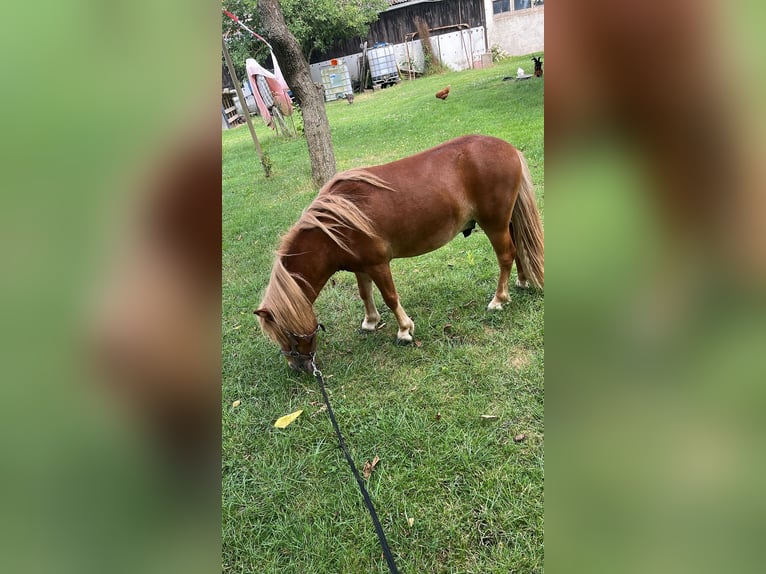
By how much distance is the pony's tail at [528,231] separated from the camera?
3.67 metres

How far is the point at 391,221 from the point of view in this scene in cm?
338

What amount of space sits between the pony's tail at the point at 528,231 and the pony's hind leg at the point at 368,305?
Answer: 4.73ft

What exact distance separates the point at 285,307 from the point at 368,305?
108 centimetres

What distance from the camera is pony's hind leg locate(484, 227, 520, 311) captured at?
368 centimetres

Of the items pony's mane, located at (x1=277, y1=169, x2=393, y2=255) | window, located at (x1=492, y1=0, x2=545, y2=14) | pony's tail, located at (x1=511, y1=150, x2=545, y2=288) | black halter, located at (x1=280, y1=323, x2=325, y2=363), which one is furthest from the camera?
window, located at (x1=492, y1=0, x2=545, y2=14)

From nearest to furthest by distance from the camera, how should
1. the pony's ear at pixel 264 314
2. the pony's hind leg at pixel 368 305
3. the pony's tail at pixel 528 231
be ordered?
the pony's ear at pixel 264 314
the pony's tail at pixel 528 231
the pony's hind leg at pixel 368 305

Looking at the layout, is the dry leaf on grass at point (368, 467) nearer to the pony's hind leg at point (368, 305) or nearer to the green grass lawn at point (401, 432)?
the green grass lawn at point (401, 432)
